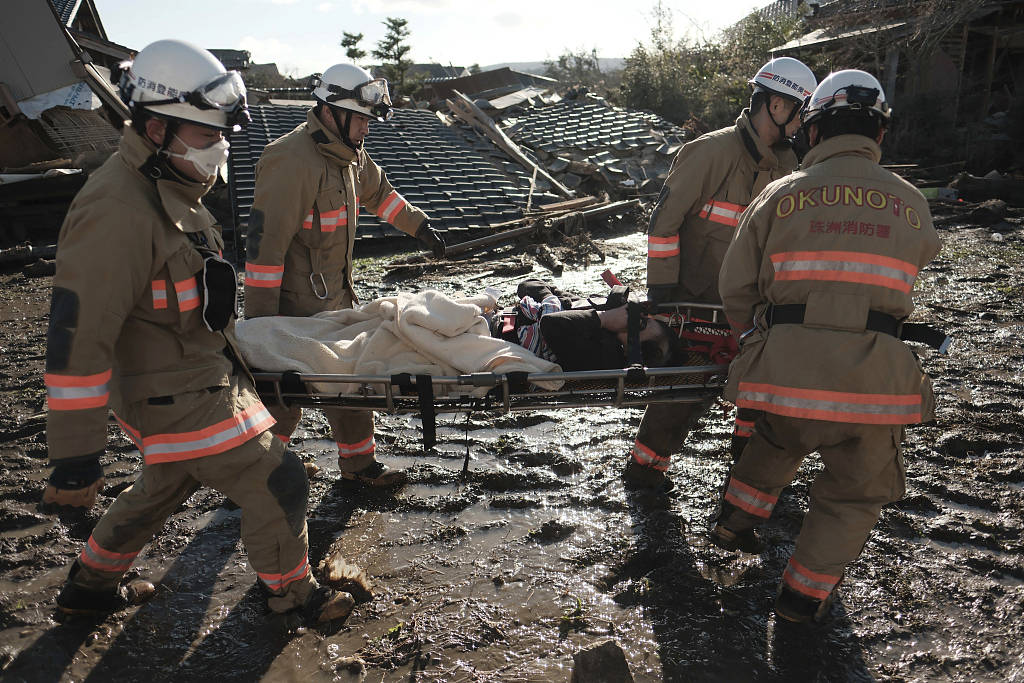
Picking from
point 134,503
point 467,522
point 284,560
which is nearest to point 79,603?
point 134,503

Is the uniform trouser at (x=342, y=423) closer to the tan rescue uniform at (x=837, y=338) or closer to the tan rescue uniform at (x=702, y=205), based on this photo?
the tan rescue uniform at (x=702, y=205)

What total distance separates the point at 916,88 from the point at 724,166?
15.3 m

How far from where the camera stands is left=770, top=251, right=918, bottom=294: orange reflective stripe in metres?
2.45

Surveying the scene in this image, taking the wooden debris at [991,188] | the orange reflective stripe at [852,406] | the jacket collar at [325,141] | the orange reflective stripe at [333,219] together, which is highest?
the jacket collar at [325,141]

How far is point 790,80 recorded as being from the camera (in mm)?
3350

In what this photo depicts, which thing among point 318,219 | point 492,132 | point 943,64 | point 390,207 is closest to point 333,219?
point 318,219

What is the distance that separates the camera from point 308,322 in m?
3.40

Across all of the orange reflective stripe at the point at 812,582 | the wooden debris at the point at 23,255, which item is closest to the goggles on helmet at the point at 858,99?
the orange reflective stripe at the point at 812,582

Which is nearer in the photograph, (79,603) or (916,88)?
(79,603)

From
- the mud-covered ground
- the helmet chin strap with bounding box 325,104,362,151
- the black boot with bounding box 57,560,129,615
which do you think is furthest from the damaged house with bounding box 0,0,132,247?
the black boot with bounding box 57,560,129,615

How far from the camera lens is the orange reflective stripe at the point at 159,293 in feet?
7.78

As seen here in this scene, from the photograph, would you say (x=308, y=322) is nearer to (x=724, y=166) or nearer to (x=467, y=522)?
(x=467, y=522)

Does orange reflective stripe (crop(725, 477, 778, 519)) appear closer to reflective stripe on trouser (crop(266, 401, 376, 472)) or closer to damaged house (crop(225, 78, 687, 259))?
reflective stripe on trouser (crop(266, 401, 376, 472))

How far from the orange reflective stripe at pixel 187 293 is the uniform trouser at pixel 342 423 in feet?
3.94
